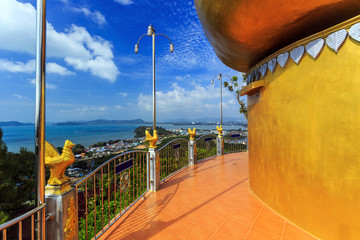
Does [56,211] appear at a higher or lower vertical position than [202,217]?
higher

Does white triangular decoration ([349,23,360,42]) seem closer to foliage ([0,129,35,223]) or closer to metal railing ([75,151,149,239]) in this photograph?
metal railing ([75,151,149,239])

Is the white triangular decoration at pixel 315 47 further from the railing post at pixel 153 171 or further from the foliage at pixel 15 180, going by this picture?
the foliage at pixel 15 180

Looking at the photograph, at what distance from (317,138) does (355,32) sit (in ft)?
Result: 5.18

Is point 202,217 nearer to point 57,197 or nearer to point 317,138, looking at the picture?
point 317,138

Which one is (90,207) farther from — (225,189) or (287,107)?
(287,107)

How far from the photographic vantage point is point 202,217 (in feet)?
11.1

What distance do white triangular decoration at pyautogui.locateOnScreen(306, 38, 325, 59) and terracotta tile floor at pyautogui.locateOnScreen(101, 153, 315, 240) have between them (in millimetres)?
3074

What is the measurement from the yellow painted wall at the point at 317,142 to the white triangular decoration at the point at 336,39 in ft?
0.21

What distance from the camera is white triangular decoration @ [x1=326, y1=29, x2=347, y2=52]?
235cm

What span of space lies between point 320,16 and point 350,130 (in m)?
1.83

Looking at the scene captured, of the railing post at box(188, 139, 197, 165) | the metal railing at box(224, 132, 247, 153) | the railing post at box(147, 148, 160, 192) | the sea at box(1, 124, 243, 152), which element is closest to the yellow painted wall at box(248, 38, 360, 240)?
the railing post at box(147, 148, 160, 192)

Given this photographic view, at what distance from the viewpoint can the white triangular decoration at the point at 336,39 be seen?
7.73 feet

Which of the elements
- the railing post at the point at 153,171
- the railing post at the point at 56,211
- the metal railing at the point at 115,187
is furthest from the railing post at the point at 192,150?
the railing post at the point at 56,211

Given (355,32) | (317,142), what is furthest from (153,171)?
(355,32)
